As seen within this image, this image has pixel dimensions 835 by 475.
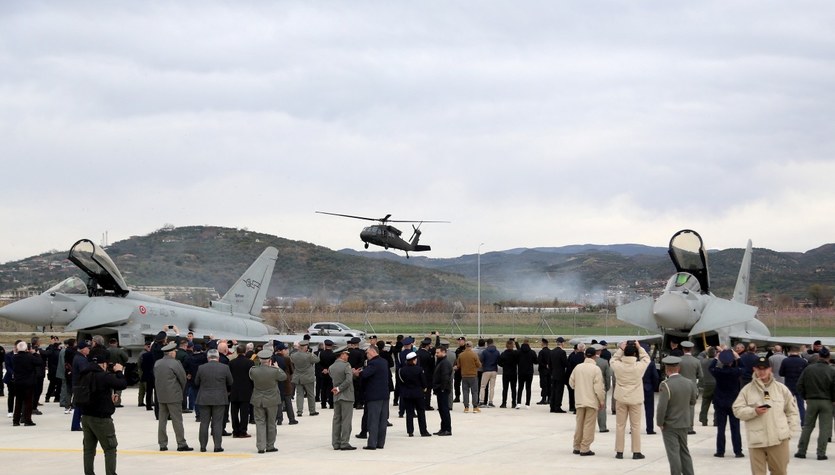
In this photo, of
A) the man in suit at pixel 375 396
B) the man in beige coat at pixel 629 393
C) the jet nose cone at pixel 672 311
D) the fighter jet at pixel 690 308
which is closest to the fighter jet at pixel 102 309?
the fighter jet at pixel 690 308

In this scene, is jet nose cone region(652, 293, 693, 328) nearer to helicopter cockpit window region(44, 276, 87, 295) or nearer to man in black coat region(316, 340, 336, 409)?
man in black coat region(316, 340, 336, 409)

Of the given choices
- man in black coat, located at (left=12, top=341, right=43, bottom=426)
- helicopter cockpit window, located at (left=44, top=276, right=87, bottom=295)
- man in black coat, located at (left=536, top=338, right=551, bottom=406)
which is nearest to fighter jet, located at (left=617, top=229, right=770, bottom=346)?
man in black coat, located at (left=536, top=338, right=551, bottom=406)

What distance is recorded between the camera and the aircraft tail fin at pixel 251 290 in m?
33.0

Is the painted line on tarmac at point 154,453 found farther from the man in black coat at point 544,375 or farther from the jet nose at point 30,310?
the jet nose at point 30,310

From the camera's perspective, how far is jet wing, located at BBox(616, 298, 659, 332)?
75.9 ft

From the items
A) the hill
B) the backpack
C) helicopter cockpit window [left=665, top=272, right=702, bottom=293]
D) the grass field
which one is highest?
the hill

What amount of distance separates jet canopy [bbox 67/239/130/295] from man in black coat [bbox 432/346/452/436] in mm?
13380

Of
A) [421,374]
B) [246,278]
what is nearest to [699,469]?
[421,374]

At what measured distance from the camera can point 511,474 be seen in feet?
39.0

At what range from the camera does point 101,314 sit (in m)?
26.7

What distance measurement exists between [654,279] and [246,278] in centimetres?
6612

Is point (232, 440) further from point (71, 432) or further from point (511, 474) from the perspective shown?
point (511, 474)

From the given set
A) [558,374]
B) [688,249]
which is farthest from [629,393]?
[688,249]

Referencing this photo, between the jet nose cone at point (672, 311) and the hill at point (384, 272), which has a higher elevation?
the hill at point (384, 272)
